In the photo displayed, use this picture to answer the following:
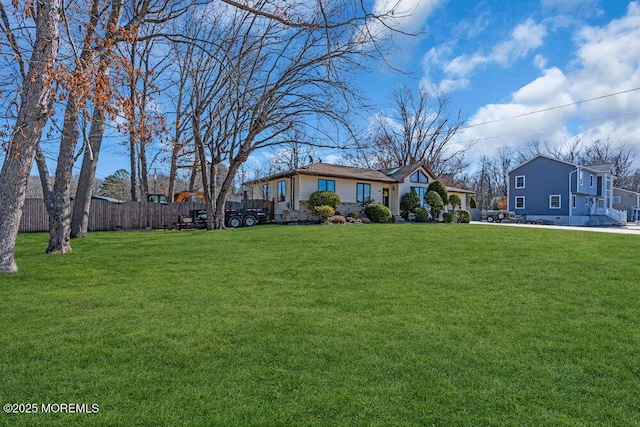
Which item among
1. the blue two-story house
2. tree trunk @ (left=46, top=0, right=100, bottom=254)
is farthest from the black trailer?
the blue two-story house

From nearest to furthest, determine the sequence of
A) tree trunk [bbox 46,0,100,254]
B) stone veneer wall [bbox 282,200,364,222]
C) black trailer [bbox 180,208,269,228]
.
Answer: tree trunk [bbox 46,0,100,254] → black trailer [bbox 180,208,269,228] → stone veneer wall [bbox 282,200,364,222]

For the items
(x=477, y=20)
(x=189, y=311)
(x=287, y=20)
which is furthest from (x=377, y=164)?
(x=189, y=311)

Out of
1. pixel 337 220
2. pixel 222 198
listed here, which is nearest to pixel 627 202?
pixel 337 220

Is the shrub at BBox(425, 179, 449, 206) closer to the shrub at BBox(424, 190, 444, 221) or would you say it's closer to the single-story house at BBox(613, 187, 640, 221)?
the shrub at BBox(424, 190, 444, 221)

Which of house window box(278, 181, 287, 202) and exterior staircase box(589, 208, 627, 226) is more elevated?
house window box(278, 181, 287, 202)

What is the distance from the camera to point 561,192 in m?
30.5

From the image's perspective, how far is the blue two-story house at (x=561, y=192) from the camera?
3005 cm

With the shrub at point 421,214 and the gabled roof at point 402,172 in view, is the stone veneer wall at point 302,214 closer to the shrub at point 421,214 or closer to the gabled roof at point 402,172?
the shrub at point 421,214

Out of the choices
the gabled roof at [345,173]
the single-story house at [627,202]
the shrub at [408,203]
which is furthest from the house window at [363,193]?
the single-story house at [627,202]

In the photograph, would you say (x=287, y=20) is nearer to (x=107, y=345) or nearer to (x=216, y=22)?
(x=107, y=345)

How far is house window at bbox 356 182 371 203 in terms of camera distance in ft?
74.8

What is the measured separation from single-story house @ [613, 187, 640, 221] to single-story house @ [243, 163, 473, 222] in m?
31.9

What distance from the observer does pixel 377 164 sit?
37.2 m

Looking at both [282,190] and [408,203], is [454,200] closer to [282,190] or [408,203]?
[408,203]
